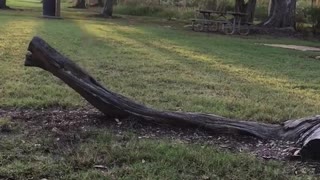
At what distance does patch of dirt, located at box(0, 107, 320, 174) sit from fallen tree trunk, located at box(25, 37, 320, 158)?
2.4 inches

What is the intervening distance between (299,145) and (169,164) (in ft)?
3.74

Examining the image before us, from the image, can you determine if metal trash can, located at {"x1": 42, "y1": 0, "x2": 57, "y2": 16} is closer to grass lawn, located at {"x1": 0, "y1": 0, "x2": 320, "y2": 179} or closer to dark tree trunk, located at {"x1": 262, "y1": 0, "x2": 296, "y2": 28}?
dark tree trunk, located at {"x1": 262, "y1": 0, "x2": 296, "y2": 28}

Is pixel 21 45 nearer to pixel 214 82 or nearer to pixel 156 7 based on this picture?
pixel 214 82

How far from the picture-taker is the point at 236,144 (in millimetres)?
4410

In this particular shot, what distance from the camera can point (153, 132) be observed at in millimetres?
4602

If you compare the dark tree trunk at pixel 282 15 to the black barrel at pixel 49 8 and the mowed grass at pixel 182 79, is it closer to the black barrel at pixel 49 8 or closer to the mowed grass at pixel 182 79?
the black barrel at pixel 49 8

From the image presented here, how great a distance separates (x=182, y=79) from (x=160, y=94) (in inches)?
59.6

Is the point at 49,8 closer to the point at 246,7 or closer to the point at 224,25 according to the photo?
the point at 224,25

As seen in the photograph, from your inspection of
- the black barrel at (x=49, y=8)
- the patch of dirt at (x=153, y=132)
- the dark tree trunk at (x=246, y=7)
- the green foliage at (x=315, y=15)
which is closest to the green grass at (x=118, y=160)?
the patch of dirt at (x=153, y=132)

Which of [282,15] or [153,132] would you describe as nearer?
[153,132]

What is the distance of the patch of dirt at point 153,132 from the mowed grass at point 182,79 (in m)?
0.70

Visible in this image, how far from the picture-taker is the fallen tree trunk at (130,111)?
4488 mm

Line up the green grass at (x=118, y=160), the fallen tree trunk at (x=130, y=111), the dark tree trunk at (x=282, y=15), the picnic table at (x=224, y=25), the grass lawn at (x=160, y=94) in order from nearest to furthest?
the green grass at (x=118, y=160) < the grass lawn at (x=160, y=94) < the fallen tree trunk at (x=130, y=111) < the picnic table at (x=224, y=25) < the dark tree trunk at (x=282, y=15)

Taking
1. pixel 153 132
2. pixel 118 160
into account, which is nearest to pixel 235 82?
pixel 153 132
